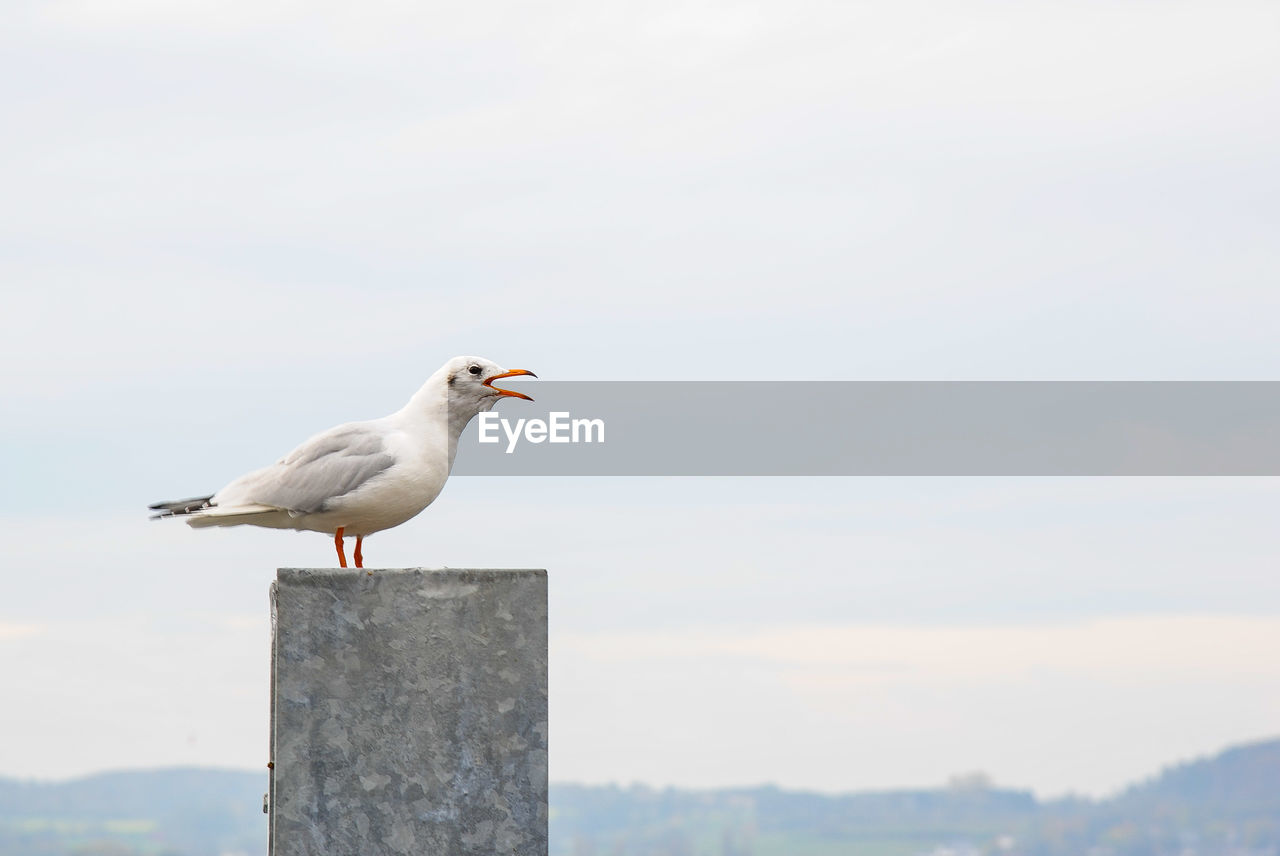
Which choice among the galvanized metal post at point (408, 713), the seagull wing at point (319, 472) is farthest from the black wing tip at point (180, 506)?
the galvanized metal post at point (408, 713)

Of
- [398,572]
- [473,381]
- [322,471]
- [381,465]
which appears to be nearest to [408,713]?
[398,572]

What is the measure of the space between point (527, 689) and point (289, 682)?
155 cm

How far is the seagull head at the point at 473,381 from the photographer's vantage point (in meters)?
10.8

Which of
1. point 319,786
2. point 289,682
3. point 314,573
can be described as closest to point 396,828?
point 319,786

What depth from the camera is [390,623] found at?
359 inches

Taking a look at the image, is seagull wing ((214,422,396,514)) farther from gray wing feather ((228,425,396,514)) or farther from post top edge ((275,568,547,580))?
post top edge ((275,568,547,580))

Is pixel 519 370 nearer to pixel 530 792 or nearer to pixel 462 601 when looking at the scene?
pixel 462 601

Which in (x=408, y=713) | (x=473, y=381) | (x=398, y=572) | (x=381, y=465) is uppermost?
(x=473, y=381)

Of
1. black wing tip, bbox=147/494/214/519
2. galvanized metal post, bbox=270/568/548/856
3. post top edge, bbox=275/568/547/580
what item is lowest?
galvanized metal post, bbox=270/568/548/856

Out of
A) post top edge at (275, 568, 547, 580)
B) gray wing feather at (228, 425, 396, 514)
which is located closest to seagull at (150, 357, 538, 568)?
gray wing feather at (228, 425, 396, 514)

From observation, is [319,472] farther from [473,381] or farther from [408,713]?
[408,713]

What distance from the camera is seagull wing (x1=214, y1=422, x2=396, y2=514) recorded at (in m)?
10.7

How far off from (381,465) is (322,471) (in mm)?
527

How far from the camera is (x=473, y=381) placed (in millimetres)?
10805
